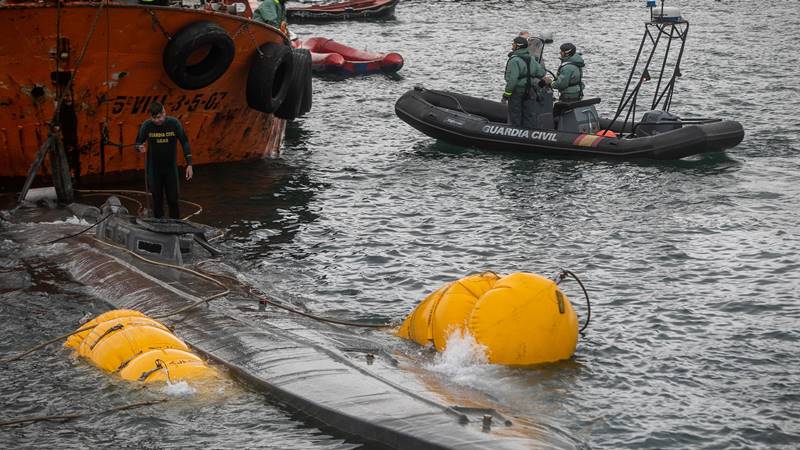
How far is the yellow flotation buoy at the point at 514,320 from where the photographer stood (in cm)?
1052

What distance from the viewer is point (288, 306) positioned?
42.0 ft

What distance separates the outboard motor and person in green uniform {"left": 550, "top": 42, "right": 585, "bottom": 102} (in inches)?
54.9

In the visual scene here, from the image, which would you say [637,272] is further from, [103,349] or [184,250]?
[103,349]

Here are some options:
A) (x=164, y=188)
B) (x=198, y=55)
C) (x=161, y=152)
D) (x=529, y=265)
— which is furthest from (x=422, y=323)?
(x=198, y=55)

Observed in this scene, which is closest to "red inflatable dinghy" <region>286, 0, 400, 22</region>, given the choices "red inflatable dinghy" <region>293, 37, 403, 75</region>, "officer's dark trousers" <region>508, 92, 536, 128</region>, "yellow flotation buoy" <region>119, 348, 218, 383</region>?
A: "red inflatable dinghy" <region>293, 37, 403, 75</region>

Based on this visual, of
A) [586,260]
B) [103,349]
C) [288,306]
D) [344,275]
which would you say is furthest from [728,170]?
[103,349]

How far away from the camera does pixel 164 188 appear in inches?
605

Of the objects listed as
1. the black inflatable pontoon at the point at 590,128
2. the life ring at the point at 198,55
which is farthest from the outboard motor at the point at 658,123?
the life ring at the point at 198,55

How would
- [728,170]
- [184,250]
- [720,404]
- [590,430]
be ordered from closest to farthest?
[590,430] → [720,404] → [184,250] → [728,170]

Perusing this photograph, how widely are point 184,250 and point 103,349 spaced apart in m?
4.10

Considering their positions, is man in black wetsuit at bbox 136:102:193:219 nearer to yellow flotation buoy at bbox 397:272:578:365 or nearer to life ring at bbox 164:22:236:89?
life ring at bbox 164:22:236:89

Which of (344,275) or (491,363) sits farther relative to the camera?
→ (344,275)

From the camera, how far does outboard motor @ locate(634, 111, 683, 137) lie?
814 inches

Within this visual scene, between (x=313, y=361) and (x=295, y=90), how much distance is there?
428 inches
